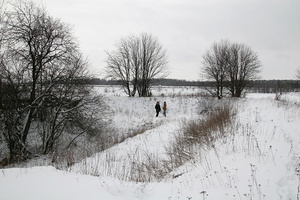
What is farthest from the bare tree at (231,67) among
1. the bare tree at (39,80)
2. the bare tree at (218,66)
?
the bare tree at (39,80)

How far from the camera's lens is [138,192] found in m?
3.92

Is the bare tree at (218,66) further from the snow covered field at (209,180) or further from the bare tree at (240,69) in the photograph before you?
the snow covered field at (209,180)

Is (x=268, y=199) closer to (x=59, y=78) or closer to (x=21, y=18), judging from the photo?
(x=59, y=78)

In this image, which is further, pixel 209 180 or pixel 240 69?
pixel 240 69

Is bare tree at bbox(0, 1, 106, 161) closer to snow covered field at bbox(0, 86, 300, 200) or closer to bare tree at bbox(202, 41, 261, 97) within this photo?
snow covered field at bbox(0, 86, 300, 200)

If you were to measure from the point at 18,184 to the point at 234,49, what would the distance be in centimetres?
2925

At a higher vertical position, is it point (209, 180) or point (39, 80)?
point (39, 80)

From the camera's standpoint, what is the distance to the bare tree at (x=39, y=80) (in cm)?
1296

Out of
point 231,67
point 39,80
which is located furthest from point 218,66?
point 39,80

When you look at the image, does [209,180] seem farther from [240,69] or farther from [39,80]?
[240,69]

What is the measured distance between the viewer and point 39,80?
14664mm

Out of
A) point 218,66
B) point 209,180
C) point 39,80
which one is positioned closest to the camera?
point 209,180

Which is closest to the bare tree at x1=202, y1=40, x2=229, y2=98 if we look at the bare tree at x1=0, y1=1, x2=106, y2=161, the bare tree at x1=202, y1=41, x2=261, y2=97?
the bare tree at x1=202, y1=41, x2=261, y2=97

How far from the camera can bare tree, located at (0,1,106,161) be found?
12961 mm
